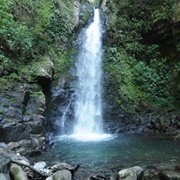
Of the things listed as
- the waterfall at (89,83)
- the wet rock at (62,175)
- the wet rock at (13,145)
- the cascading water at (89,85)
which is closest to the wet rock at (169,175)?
the wet rock at (62,175)

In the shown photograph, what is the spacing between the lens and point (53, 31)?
14.6 metres

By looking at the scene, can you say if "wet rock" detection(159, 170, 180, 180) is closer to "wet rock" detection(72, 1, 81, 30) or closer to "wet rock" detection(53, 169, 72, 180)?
"wet rock" detection(53, 169, 72, 180)

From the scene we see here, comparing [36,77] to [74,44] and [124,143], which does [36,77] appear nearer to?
[124,143]

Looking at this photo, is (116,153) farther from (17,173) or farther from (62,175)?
(17,173)

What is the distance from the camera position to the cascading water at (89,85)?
12.9 m

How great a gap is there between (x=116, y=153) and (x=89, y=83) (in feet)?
22.1

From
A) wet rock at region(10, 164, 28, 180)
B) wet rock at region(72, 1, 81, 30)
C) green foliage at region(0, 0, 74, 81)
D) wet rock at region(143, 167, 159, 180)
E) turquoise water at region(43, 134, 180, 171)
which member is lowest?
wet rock at region(143, 167, 159, 180)

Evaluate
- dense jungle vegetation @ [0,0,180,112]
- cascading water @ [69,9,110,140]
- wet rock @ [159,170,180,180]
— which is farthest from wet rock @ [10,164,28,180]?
dense jungle vegetation @ [0,0,180,112]

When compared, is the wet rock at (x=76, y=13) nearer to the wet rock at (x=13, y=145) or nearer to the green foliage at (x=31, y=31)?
the green foliage at (x=31, y=31)

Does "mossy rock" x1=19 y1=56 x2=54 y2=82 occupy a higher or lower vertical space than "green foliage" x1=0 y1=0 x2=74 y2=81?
lower

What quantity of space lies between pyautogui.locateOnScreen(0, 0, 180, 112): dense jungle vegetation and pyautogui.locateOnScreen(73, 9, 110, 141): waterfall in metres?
0.57

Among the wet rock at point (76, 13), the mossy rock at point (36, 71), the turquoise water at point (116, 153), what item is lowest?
the turquoise water at point (116, 153)

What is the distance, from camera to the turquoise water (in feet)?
24.0

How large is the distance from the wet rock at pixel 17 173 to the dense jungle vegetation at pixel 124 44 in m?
6.04
